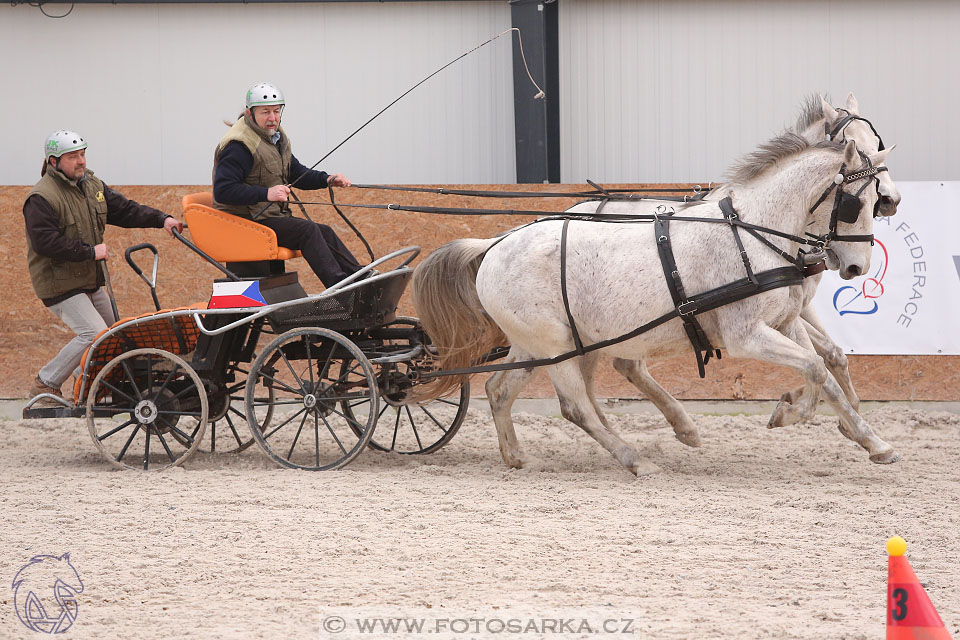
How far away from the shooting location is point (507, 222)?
7309 mm

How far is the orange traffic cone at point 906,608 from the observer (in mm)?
2480

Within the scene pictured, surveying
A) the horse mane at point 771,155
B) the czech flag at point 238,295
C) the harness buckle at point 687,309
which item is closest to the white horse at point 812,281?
the horse mane at point 771,155

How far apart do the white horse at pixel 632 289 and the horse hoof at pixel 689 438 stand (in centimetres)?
54

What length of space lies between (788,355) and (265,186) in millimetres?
2949

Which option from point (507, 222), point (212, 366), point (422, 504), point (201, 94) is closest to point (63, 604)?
point (422, 504)

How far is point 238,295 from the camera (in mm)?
5543

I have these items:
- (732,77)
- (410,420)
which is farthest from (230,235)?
(732,77)

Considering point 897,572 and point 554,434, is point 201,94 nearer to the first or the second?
point 554,434

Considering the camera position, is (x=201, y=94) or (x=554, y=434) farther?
(x=201, y=94)

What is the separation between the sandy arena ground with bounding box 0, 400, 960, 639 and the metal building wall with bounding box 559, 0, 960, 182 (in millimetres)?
2951

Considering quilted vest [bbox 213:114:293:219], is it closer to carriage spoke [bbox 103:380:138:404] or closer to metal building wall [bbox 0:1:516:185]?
carriage spoke [bbox 103:380:138:404]

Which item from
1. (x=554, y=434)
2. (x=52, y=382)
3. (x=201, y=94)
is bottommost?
(x=554, y=434)

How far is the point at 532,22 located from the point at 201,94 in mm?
2806

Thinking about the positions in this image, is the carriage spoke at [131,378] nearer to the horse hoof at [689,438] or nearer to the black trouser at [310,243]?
the black trouser at [310,243]
